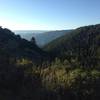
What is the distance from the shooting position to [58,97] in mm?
6500

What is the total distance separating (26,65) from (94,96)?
128 inches

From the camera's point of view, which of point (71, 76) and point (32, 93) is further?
point (71, 76)

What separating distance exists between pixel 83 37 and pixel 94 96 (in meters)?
151

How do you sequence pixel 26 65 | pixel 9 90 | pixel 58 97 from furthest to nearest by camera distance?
pixel 26 65, pixel 9 90, pixel 58 97

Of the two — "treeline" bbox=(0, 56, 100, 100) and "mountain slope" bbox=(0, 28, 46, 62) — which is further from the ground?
"treeline" bbox=(0, 56, 100, 100)

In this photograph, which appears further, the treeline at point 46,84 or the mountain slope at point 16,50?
the mountain slope at point 16,50

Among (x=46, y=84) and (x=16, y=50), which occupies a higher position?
(x=46, y=84)

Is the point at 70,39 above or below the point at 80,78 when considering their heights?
below

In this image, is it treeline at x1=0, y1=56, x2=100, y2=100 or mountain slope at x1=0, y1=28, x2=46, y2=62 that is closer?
treeline at x1=0, y1=56, x2=100, y2=100

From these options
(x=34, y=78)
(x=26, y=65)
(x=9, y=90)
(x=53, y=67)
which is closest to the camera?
(x=9, y=90)

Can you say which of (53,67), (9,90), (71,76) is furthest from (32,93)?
(53,67)

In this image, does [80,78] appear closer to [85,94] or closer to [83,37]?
[85,94]

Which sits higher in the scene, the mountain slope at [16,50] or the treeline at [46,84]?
the treeline at [46,84]

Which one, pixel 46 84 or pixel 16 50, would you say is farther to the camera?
pixel 16 50
